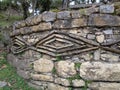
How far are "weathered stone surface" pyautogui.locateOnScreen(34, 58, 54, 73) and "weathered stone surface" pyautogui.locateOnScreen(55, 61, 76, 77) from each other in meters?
0.24

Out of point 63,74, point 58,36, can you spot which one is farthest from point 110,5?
point 63,74

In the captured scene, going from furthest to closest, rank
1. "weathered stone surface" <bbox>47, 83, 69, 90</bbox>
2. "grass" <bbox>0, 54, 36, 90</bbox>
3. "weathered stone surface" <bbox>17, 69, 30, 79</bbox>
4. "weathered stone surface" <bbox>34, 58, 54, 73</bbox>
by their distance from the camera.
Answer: "weathered stone surface" <bbox>17, 69, 30, 79</bbox>, "grass" <bbox>0, 54, 36, 90</bbox>, "weathered stone surface" <bbox>34, 58, 54, 73</bbox>, "weathered stone surface" <bbox>47, 83, 69, 90</bbox>

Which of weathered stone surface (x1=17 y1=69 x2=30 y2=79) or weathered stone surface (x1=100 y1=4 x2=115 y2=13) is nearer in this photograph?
weathered stone surface (x1=100 y1=4 x2=115 y2=13)

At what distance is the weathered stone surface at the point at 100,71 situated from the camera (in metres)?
4.83

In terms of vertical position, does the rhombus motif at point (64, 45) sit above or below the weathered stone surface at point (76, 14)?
below

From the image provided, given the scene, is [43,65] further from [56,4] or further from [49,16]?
[56,4]

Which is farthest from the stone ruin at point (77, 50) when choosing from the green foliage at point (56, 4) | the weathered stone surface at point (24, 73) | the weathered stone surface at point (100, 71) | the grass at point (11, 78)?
the green foliage at point (56, 4)

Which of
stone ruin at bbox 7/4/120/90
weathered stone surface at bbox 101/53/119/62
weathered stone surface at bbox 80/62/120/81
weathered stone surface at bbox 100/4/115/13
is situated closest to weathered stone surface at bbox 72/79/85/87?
stone ruin at bbox 7/4/120/90

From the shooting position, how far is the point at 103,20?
16.1 ft

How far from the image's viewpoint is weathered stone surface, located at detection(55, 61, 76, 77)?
5.14 metres

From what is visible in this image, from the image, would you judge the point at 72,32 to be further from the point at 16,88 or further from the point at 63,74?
the point at 16,88

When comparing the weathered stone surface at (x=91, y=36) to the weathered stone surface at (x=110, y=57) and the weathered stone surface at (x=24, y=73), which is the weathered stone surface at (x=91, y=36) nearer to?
the weathered stone surface at (x=110, y=57)

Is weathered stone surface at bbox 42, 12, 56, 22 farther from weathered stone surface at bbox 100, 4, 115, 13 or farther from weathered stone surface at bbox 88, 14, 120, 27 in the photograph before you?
weathered stone surface at bbox 100, 4, 115, 13

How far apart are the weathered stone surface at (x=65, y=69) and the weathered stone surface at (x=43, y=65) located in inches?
9.4
